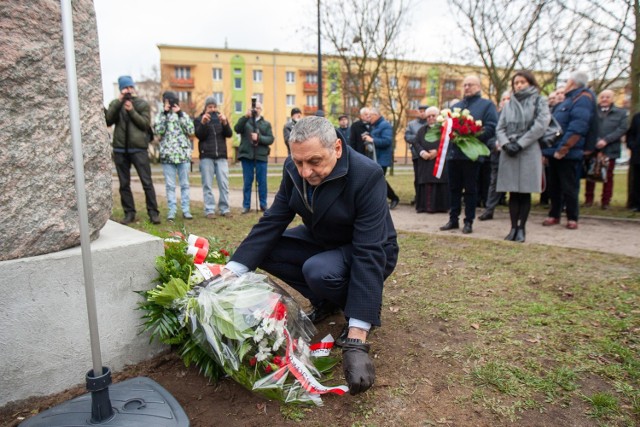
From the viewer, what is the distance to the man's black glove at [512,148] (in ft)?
16.1

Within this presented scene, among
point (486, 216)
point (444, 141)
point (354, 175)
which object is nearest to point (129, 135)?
point (444, 141)

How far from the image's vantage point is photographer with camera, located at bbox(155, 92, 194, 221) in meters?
6.55

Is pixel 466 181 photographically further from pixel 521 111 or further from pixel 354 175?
pixel 354 175

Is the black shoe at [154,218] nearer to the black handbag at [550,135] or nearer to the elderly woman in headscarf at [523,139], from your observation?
the elderly woman in headscarf at [523,139]

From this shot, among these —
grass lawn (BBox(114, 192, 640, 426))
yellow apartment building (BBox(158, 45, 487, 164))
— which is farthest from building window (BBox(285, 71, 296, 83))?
grass lawn (BBox(114, 192, 640, 426))

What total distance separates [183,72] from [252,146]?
40.8m

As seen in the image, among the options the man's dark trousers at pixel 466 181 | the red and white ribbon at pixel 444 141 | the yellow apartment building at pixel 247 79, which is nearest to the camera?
the man's dark trousers at pixel 466 181

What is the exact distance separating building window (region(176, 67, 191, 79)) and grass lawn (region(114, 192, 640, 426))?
4447cm

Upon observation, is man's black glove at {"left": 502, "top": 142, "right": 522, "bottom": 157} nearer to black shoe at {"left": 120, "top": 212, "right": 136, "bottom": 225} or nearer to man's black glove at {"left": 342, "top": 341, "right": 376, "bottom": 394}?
man's black glove at {"left": 342, "top": 341, "right": 376, "bottom": 394}

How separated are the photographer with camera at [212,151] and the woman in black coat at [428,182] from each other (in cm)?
342

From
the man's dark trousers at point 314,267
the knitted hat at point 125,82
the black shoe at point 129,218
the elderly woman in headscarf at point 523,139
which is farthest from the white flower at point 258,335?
the knitted hat at point 125,82

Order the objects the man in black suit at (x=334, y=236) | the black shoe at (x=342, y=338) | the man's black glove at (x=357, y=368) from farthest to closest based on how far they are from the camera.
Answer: the black shoe at (x=342, y=338), the man in black suit at (x=334, y=236), the man's black glove at (x=357, y=368)

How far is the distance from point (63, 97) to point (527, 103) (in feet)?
15.2

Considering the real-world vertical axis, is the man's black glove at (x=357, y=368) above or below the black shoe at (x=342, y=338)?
above
